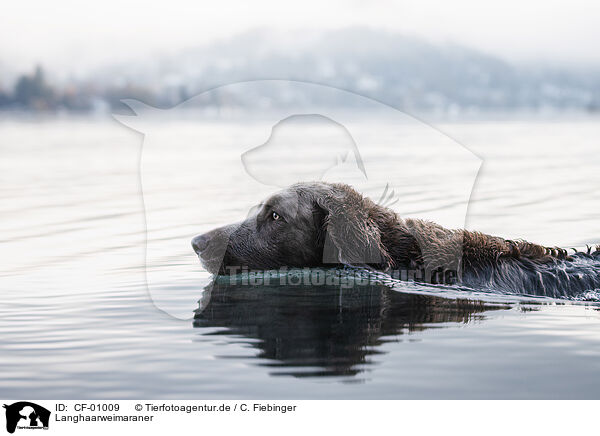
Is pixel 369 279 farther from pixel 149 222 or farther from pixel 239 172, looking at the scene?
pixel 149 222

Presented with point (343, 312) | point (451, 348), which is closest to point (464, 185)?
point (343, 312)

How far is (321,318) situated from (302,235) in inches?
62.9

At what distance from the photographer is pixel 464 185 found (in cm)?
1920

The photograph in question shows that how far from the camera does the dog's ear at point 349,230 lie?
30.2 feet

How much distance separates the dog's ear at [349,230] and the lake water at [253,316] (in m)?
0.36

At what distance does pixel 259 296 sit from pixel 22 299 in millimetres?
2667

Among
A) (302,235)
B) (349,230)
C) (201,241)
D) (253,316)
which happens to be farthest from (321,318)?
(201,241)

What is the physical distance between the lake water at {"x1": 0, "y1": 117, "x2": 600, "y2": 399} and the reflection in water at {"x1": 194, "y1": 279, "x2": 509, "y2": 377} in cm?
2

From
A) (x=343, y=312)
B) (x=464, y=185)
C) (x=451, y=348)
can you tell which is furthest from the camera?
(x=464, y=185)

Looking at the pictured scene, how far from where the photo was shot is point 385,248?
9.27 m
